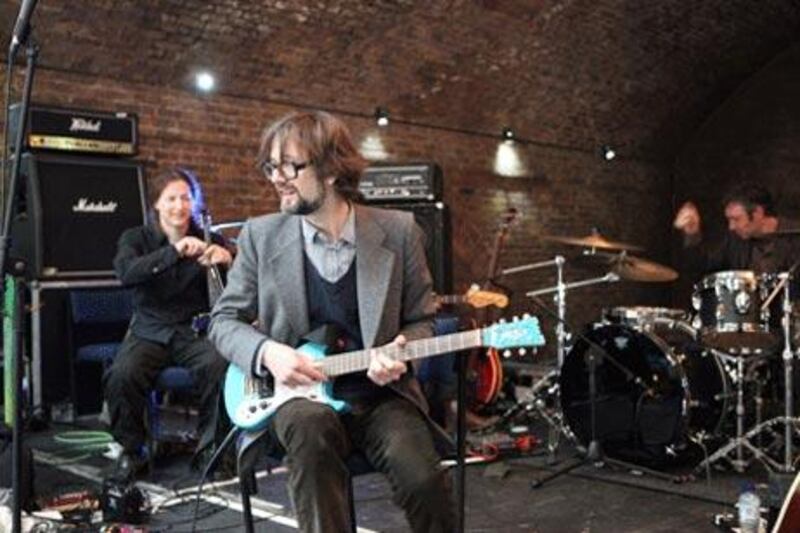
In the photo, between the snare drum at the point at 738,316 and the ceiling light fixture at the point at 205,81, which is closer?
the snare drum at the point at 738,316

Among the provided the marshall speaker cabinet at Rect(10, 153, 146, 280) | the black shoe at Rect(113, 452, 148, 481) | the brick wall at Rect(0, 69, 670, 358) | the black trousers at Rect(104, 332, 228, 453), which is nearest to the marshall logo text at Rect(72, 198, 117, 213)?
the marshall speaker cabinet at Rect(10, 153, 146, 280)

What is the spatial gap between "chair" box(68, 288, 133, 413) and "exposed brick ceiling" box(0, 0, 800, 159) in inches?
64.5

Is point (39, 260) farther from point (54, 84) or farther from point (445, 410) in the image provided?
point (445, 410)

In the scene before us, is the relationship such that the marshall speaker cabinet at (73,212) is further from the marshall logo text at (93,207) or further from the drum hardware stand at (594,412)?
the drum hardware stand at (594,412)

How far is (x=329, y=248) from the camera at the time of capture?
2707 millimetres

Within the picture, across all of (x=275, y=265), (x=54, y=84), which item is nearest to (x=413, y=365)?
(x=275, y=265)

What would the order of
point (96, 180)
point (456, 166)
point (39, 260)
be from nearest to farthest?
point (39, 260)
point (96, 180)
point (456, 166)

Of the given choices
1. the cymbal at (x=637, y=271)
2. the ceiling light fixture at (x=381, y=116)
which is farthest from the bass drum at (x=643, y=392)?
the ceiling light fixture at (x=381, y=116)

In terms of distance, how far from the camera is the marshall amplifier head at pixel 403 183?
5176 millimetres

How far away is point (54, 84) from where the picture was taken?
20.4 feet

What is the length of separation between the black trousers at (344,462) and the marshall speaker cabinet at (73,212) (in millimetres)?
3673

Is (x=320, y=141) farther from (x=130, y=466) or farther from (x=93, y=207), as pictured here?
(x=93, y=207)

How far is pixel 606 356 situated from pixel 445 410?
1.11 metres

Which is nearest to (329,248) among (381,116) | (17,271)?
(17,271)
